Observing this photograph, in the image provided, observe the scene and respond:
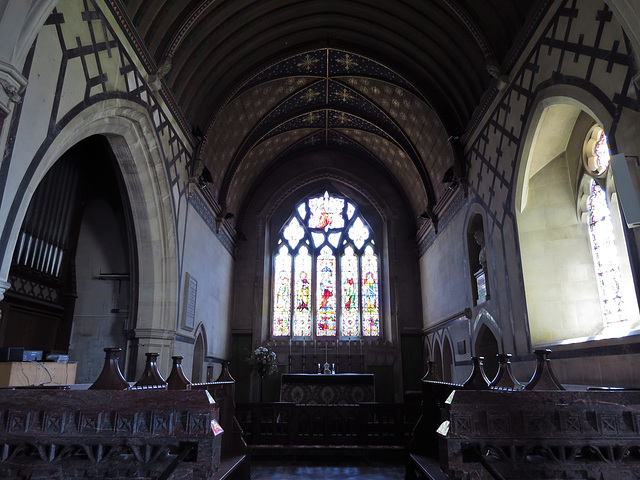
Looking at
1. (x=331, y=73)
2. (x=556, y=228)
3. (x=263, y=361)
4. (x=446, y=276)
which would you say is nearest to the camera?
(x=556, y=228)

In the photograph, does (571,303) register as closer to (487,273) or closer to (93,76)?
(487,273)

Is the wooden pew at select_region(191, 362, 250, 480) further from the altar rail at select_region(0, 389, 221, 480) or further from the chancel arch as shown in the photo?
the chancel arch

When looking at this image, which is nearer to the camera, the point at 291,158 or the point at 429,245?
the point at 429,245

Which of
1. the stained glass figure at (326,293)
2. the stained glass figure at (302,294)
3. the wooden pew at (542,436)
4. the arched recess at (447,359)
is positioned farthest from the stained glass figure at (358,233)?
the wooden pew at (542,436)

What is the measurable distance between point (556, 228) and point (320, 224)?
8.60 m

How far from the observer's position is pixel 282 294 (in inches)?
535

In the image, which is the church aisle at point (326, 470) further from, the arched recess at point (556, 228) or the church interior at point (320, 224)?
the arched recess at point (556, 228)

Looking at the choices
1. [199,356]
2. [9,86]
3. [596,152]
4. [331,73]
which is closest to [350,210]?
[331,73]

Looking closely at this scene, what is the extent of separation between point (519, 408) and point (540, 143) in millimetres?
Answer: 5038

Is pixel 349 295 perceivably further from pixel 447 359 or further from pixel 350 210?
pixel 447 359

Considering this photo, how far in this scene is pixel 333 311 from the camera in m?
13.4

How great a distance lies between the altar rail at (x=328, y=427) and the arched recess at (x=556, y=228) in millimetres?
2616

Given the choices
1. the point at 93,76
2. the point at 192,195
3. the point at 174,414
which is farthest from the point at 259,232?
the point at 174,414

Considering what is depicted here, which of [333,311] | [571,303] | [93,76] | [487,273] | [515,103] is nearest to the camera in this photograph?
[93,76]
